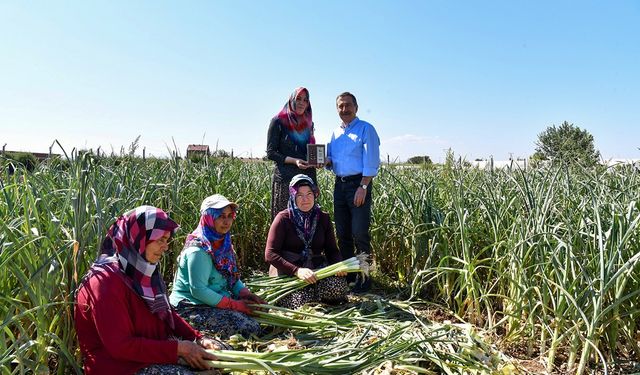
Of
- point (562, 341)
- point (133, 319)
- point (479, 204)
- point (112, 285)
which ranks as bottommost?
point (562, 341)

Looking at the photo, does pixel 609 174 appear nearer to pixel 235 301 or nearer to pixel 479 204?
pixel 479 204

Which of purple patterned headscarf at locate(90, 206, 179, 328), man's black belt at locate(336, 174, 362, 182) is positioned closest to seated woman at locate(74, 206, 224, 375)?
purple patterned headscarf at locate(90, 206, 179, 328)

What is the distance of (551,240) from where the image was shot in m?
2.22

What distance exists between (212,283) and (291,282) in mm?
491

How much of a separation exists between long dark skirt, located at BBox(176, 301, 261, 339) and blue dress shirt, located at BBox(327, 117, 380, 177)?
1.41 metres

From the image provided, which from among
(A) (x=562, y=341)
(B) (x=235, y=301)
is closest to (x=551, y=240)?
(A) (x=562, y=341)

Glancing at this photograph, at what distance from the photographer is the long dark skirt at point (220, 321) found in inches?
91.7

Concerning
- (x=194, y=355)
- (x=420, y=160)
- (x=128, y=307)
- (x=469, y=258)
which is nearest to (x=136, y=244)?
(x=128, y=307)

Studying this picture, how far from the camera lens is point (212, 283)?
2521 mm

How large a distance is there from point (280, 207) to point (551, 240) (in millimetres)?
2031

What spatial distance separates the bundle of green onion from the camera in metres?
2.69

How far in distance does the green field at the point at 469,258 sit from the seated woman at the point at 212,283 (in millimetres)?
380

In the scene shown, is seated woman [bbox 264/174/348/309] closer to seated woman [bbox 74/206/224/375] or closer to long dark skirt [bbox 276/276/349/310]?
long dark skirt [bbox 276/276/349/310]

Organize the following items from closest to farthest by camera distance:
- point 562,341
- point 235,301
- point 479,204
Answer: point 562,341 < point 235,301 < point 479,204
